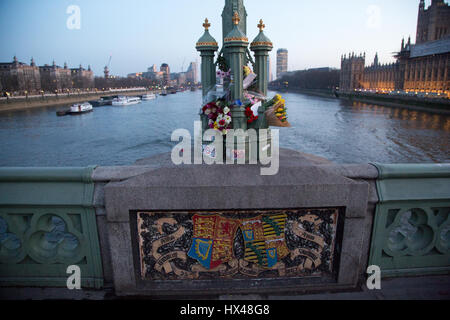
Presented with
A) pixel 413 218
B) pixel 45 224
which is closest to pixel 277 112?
pixel 413 218

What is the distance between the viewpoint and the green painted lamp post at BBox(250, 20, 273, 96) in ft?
18.3

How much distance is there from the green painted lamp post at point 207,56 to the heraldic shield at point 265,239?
331 centimetres

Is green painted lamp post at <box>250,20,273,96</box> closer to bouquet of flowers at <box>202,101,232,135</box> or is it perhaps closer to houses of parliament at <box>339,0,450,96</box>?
bouquet of flowers at <box>202,101,232,135</box>

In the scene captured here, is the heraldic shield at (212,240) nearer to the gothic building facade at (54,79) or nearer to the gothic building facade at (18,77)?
the gothic building facade at (18,77)

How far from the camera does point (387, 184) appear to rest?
128 inches

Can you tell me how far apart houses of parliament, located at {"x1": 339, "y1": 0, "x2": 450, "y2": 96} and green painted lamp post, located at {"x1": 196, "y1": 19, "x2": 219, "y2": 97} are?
81.3m

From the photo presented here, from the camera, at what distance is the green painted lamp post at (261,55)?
5570 millimetres

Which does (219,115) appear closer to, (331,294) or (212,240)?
(212,240)

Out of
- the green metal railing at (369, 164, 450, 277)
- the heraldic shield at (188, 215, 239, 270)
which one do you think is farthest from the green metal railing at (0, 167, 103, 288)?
the green metal railing at (369, 164, 450, 277)

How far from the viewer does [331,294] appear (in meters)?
3.28

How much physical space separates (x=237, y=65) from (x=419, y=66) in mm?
103175

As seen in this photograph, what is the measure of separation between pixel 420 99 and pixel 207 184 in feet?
223

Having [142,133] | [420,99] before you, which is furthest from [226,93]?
[420,99]

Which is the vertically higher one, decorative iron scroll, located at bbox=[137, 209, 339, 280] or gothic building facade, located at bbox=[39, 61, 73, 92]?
gothic building facade, located at bbox=[39, 61, 73, 92]
